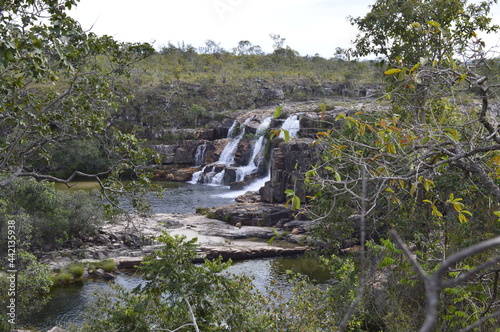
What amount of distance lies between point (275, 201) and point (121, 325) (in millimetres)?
18925

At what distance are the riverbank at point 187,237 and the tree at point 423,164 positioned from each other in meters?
6.70

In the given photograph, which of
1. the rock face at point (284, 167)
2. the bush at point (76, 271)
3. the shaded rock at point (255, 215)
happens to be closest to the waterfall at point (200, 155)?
the rock face at point (284, 167)

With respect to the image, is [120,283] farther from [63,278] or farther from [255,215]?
[255,215]

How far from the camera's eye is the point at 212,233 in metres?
19.9

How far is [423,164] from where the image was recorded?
3648mm

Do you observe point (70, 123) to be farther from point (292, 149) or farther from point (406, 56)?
point (292, 149)

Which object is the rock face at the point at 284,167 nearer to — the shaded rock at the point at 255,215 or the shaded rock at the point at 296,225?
the shaded rock at the point at 255,215

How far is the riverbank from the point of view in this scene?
16.4m

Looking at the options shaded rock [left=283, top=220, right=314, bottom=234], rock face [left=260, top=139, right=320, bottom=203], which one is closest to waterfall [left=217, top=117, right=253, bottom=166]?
rock face [left=260, top=139, right=320, bottom=203]

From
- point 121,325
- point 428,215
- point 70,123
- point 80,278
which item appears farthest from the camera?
point 80,278

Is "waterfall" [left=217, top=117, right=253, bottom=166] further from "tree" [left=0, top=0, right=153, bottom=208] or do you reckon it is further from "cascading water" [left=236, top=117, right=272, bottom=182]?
"tree" [left=0, top=0, right=153, bottom=208]

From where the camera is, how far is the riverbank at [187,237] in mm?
16375

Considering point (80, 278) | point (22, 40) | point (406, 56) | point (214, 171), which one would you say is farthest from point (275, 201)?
point (22, 40)

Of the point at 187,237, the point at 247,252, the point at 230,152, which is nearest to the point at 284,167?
the point at 187,237
